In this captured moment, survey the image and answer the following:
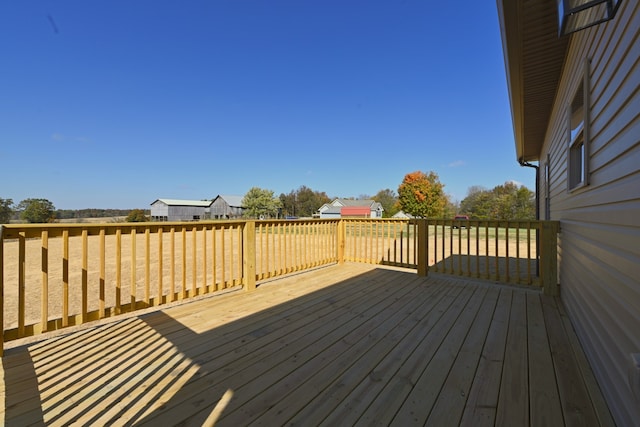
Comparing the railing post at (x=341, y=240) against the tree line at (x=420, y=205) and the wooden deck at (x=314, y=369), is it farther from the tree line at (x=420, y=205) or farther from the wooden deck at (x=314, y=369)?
the tree line at (x=420, y=205)

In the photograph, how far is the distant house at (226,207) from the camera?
40.8 m

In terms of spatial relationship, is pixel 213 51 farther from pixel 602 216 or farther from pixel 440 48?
pixel 602 216

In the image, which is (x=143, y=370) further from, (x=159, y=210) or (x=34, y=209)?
(x=159, y=210)

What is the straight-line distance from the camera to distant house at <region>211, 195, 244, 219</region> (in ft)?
134

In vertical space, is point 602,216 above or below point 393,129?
below

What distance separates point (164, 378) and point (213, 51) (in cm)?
1178

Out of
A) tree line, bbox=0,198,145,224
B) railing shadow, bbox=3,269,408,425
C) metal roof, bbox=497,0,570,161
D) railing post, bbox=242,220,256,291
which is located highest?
metal roof, bbox=497,0,570,161

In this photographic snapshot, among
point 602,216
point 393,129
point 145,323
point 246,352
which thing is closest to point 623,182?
point 602,216

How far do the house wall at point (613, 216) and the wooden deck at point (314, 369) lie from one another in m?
0.20

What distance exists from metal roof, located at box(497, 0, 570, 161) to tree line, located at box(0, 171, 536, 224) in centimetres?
1196

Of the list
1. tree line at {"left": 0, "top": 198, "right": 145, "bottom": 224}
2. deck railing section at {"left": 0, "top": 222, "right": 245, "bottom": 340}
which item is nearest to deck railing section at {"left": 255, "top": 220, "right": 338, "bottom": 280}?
deck railing section at {"left": 0, "top": 222, "right": 245, "bottom": 340}

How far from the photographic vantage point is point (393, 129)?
65.5 feet

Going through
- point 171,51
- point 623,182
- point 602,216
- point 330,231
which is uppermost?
point 171,51

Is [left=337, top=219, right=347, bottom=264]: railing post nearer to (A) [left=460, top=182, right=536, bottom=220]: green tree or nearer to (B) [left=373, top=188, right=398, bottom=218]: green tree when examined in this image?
(A) [left=460, top=182, right=536, bottom=220]: green tree
